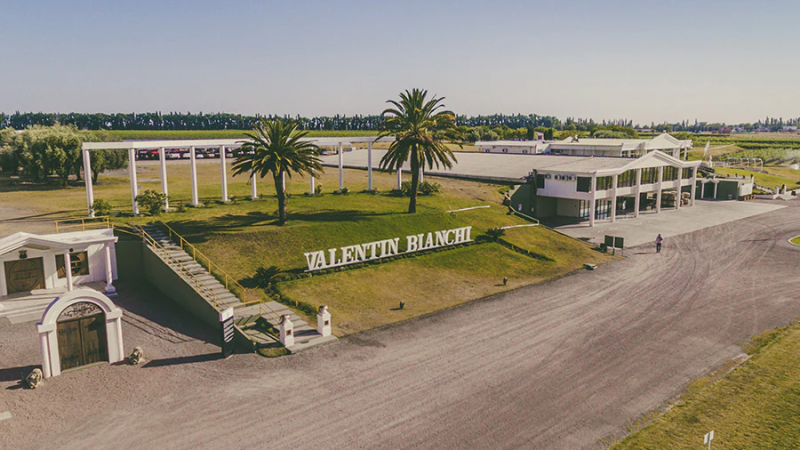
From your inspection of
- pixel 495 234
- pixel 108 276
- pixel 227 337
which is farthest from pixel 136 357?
pixel 495 234

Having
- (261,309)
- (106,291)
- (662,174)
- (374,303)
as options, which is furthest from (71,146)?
(662,174)

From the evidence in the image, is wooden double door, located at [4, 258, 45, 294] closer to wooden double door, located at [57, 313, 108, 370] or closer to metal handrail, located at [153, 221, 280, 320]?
metal handrail, located at [153, 221, 280, 320]

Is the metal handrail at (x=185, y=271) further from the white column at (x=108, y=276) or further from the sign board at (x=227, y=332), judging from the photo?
the sign board at (x=227, y=332)

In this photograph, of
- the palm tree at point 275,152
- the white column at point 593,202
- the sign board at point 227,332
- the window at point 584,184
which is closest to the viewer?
the sign board at point 227,332

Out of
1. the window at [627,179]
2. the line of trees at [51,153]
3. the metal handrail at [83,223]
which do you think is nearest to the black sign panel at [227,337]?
the metal handrail at [83,223]

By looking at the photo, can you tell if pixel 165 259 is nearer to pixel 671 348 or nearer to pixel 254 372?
pixel 254 372

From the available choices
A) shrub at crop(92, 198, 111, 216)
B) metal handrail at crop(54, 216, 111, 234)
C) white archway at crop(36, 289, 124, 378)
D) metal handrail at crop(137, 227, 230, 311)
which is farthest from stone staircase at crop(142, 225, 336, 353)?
shrub at crop(92, 198, 111, 216)
